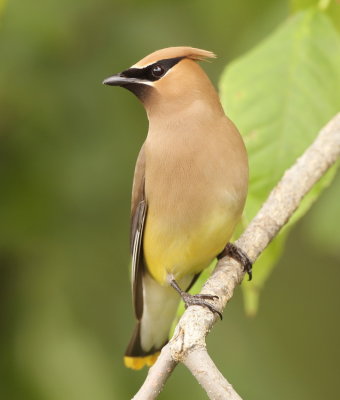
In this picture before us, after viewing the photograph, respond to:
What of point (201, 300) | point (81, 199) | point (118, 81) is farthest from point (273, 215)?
point (81, 199)

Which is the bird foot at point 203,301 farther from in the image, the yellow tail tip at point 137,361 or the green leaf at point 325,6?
the yellow tail tip at point 137,361

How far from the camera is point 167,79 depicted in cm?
385

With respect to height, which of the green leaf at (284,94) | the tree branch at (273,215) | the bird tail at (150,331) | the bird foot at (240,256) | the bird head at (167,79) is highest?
the bird head at (167,79)

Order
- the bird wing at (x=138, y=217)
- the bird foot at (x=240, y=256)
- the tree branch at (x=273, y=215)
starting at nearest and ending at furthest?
the tree branch at (x=273, y=215) < the bird foot at (x=240, y=256) < the bird wing at (x=138, y=217)

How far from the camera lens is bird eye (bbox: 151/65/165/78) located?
3824mm

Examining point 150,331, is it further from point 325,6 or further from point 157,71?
point 325,6

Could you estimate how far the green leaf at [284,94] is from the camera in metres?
3.76

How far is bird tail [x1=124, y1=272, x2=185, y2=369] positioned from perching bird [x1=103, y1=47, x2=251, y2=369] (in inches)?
25.1

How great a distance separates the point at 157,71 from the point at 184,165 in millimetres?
384

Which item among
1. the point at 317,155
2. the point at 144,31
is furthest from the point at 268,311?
the point at 317,155

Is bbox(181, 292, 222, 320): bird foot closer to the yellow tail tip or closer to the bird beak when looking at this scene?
the bird beak

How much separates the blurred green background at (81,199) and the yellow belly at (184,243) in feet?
2.57

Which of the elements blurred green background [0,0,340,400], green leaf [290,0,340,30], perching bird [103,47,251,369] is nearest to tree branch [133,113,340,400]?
perching bird [103,47,251,369]

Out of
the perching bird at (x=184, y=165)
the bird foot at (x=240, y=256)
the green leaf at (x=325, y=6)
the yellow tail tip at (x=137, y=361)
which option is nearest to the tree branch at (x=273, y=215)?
the bird foot at (x=240, y=256)
